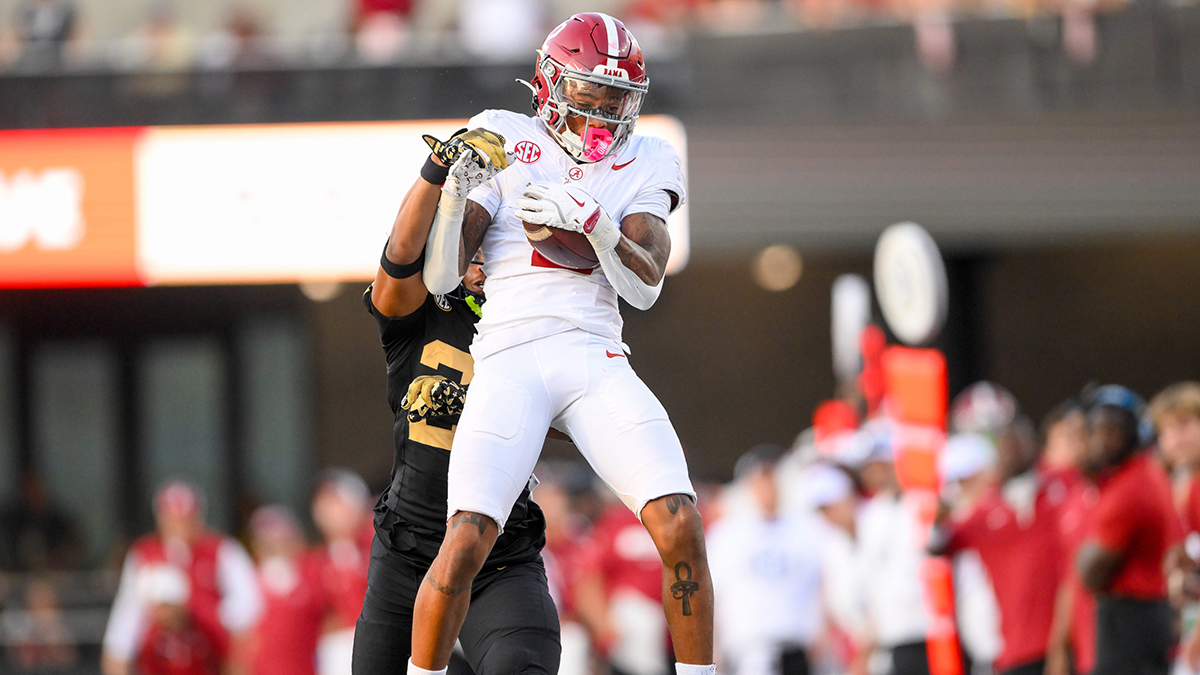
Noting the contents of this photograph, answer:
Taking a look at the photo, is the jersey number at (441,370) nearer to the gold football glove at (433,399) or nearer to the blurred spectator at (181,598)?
the gold football glove at (433,399)

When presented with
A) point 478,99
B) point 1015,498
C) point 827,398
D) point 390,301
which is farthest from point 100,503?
point 390,301

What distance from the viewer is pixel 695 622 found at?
12.4ft

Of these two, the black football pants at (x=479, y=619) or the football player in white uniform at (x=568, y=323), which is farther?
the black football pants at (x=479, y=619)

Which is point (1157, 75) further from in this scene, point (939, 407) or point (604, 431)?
point (604, 431)

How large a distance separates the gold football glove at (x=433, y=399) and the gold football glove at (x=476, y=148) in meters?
0.67

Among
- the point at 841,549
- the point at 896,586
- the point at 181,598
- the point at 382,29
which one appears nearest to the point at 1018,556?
the point at 896,586

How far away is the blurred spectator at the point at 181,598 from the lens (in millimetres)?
9875

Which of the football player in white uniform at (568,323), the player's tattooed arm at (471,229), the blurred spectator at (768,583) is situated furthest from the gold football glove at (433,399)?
the blurred spectator at (768,583)

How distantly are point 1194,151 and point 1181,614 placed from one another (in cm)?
562

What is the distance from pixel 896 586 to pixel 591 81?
5.20 metres

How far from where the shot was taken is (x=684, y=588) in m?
3.76

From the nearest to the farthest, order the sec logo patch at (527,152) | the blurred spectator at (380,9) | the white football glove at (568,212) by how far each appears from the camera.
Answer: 1. the white football glove at (568,212)
2. the sec logo patch at (527,152)
3. the blurred spectator at (380,9)

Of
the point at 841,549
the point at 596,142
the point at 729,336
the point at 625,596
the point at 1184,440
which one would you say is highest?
→ the point at 596,142

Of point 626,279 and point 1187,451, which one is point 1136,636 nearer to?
point 1187,451
